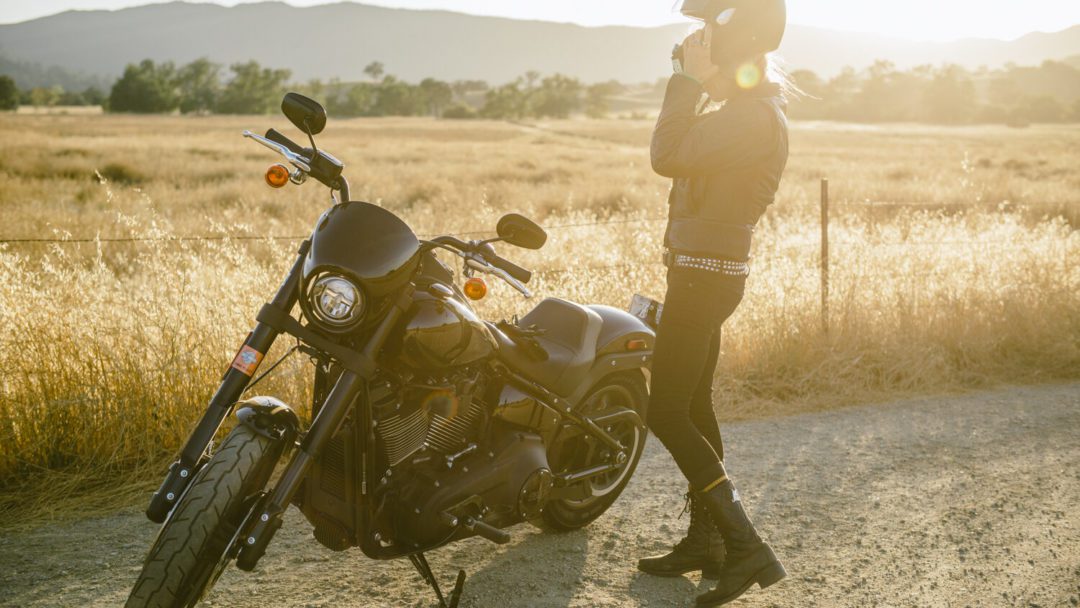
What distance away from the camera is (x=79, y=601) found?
357 centimetres

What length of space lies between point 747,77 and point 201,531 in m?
2.37

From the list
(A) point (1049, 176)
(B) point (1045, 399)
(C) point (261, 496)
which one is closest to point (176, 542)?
(C) point (261, 496)

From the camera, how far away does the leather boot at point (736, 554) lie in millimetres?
3588

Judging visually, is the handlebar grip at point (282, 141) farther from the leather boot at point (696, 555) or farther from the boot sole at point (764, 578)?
the boot sole at point (764, 578)

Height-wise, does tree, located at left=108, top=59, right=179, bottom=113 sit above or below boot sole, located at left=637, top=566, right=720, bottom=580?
above

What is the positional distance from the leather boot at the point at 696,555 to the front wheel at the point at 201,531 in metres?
1.84

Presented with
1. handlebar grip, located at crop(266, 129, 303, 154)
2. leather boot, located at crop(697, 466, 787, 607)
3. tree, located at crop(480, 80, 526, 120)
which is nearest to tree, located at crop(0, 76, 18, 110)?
tree, located at crop(480, 80, 526, 120)

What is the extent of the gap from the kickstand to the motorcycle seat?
0.81 metres

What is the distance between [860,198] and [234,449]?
19363mm

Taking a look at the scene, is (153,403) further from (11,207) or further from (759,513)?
(11,207)

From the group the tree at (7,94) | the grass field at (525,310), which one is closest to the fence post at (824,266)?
the grass field at (525,310)

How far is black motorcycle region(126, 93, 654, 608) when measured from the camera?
111 inches

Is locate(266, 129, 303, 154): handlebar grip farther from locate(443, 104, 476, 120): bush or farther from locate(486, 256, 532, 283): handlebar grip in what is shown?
locate(443, 104, 476, 120): bush

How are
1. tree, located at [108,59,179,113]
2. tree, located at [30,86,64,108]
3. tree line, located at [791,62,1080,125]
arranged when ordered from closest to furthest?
tree line, located at [791,62,1080,125] < tree, located at [108,59,179,113] < tree, located at [30,86,64,108]
